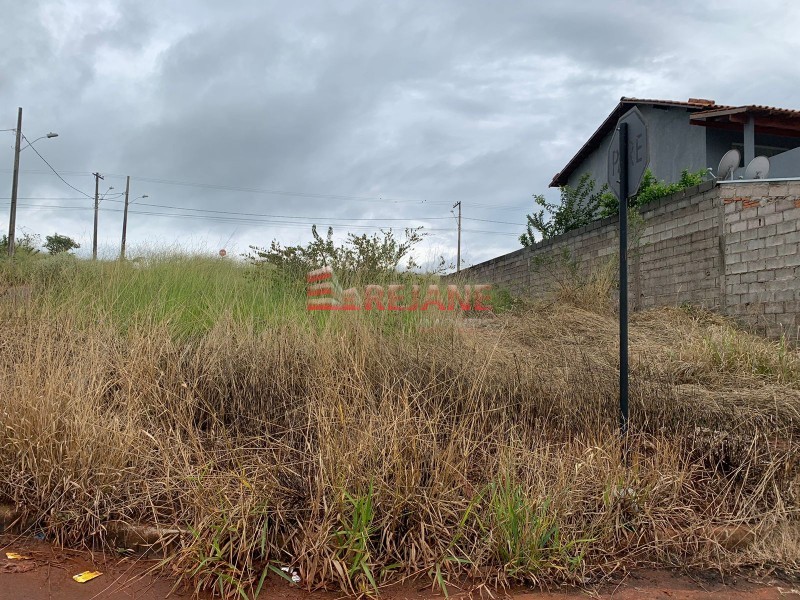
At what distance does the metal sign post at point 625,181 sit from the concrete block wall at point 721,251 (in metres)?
4.70

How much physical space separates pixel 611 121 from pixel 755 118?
4956 mm

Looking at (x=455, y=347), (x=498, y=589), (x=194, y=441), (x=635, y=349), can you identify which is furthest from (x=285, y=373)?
(x=635, y=349)

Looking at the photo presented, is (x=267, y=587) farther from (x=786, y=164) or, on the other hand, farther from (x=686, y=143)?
(x=686, y=143)

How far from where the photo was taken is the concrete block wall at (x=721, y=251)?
7.79 m

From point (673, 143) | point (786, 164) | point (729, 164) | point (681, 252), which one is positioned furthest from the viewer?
point (673, 143)

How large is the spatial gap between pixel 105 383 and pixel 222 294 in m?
2.48

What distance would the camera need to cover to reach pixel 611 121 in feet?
63.6

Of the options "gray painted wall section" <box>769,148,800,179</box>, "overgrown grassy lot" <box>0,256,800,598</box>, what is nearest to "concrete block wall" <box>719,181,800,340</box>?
"overgrown grassy lot" <box>0,256,800,598</box>

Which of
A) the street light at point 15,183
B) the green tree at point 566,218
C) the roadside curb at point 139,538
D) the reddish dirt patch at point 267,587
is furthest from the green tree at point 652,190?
the street light at point 15,183

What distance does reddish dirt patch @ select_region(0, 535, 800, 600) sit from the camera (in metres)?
2.84

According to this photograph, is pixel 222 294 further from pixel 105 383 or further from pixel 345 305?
pixel 105 383

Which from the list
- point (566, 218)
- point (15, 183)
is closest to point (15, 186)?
point (15, 183)

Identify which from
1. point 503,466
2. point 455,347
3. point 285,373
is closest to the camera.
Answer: point 503,466

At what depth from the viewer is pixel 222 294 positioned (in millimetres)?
6852
